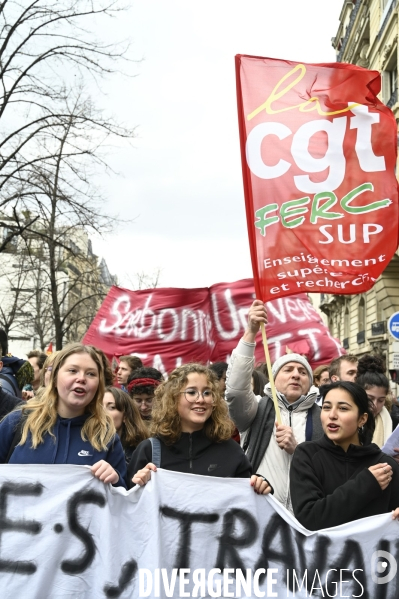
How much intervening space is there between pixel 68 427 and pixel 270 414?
1459mm

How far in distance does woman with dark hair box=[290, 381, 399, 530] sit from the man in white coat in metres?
0.63

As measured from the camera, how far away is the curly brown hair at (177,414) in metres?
4.13

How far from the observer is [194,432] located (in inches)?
164

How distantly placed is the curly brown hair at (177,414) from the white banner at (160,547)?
13.6 inches

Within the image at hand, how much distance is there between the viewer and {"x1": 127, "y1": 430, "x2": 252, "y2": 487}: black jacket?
4.05 meters

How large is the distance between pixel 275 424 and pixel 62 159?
33.8 feet

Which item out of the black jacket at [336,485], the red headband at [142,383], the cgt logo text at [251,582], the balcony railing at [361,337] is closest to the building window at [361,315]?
the balcony railing at [361,337]

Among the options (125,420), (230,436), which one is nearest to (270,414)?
(230,436)

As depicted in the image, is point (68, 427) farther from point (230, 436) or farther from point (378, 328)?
point (378, 328)

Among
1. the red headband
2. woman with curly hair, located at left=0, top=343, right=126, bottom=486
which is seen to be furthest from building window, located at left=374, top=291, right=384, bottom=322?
woman with curly hair, located at left=0, top=343, right=126, bottom=486

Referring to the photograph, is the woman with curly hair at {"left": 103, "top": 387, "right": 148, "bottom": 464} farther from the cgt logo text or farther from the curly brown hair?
the cgt logo text

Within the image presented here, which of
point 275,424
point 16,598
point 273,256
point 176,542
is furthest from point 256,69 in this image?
point 16,598

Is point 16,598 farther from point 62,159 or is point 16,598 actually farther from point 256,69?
point 62,159

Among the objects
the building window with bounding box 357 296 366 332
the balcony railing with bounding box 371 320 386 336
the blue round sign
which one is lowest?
the blue round sign
